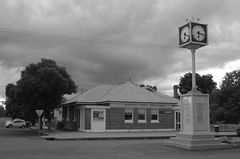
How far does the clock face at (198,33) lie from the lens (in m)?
21.4

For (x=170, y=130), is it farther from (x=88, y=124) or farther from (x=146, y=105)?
(x=88, y=124)

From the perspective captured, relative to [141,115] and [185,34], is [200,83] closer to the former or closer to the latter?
[141,115]

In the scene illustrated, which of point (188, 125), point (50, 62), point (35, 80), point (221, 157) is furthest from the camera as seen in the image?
point (50, 62)

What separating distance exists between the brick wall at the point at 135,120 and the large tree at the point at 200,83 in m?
50.2

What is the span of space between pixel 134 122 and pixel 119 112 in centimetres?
206

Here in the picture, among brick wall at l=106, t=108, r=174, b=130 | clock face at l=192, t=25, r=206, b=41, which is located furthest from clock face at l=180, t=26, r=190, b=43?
brick wall at l=106, t=108, r=174, b=130

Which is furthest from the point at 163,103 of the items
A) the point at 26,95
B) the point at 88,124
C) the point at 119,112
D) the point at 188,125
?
the point at 188,125

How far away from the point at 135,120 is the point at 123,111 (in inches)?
67.1

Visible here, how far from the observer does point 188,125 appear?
20859 mm

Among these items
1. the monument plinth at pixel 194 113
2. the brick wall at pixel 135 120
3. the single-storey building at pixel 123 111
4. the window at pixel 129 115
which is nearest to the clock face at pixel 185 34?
the monument plinth at pixel 194 113

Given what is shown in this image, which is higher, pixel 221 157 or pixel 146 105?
pixel 146 105

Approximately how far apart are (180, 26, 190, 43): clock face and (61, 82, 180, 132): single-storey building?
54.8 ft

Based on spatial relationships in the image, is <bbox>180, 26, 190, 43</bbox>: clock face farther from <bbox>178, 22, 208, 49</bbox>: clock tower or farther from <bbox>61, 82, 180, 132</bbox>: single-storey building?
<bbox>61, 82, 180, 132</bbox>: single-storey building

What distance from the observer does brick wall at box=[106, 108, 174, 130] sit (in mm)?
37531
